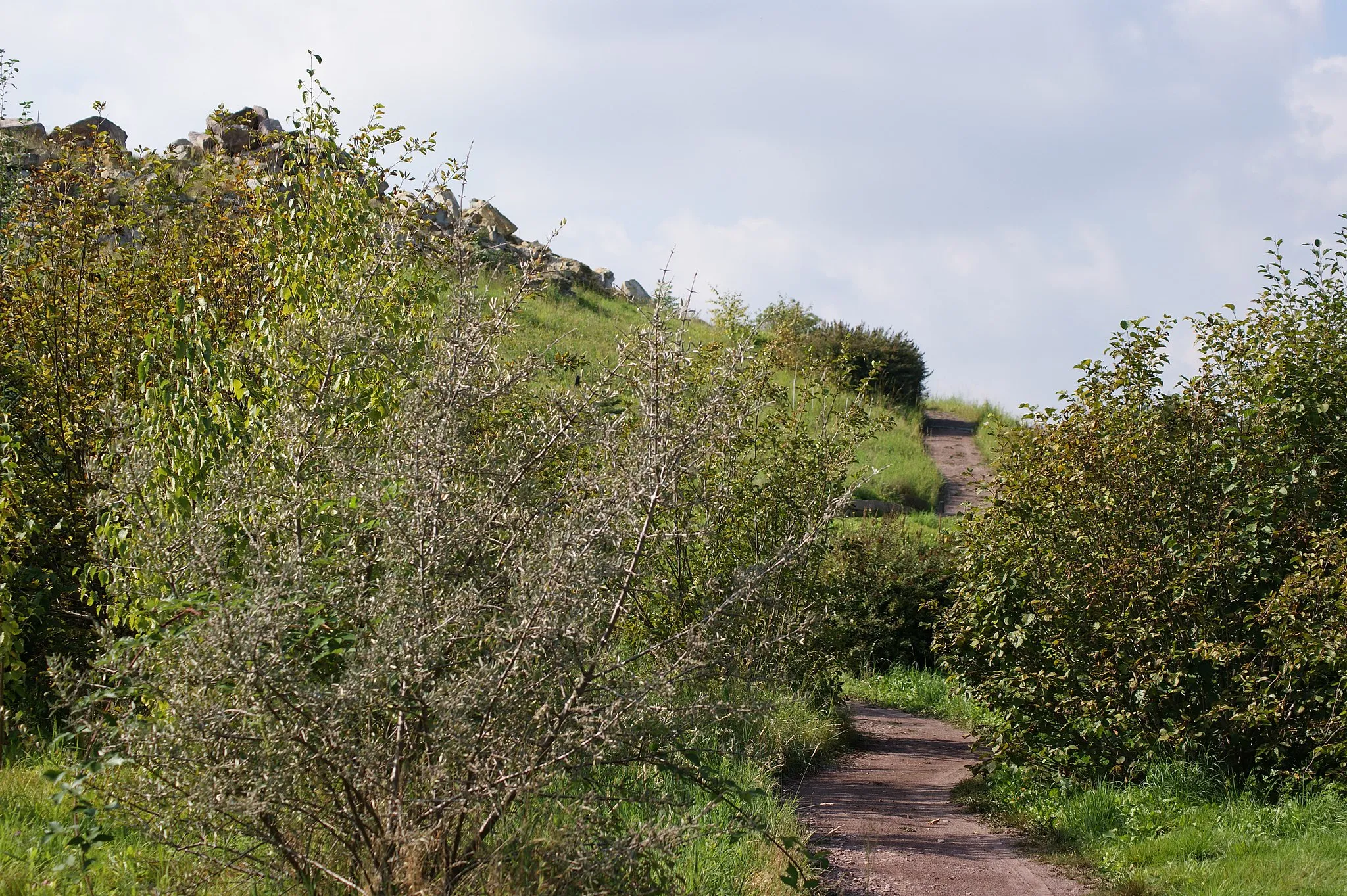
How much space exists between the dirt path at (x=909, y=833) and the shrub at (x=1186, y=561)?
90cm

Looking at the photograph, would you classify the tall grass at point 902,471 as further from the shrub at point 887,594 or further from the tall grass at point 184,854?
the tall grass at point 184,854

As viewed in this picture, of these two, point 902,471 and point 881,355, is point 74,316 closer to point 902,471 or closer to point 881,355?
point 902,471

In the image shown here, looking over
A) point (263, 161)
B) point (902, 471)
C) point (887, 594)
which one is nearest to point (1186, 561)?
point (887, 594)

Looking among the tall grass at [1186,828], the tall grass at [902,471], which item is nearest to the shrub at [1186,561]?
the tall grass at [1186,828]

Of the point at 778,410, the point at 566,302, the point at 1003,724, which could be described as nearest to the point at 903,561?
the point at 778,410

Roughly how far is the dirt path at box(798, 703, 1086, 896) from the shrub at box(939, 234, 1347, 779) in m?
0.90

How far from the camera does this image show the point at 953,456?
1040 inches

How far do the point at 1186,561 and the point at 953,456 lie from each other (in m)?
19.4

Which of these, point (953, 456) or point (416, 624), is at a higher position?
point (953, 456)

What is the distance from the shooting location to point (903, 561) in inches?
595

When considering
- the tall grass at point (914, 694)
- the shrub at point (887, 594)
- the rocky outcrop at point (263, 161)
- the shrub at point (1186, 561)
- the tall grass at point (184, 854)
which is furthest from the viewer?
the shrub at point (887, 594)

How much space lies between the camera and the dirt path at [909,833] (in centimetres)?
615

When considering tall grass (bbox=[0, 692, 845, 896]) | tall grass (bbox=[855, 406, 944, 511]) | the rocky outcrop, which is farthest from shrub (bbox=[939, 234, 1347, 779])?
tall grass (bbox=[855, 406, 944, 511])

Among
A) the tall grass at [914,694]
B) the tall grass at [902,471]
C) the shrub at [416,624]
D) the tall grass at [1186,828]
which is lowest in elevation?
the tall grass at [914,694]
